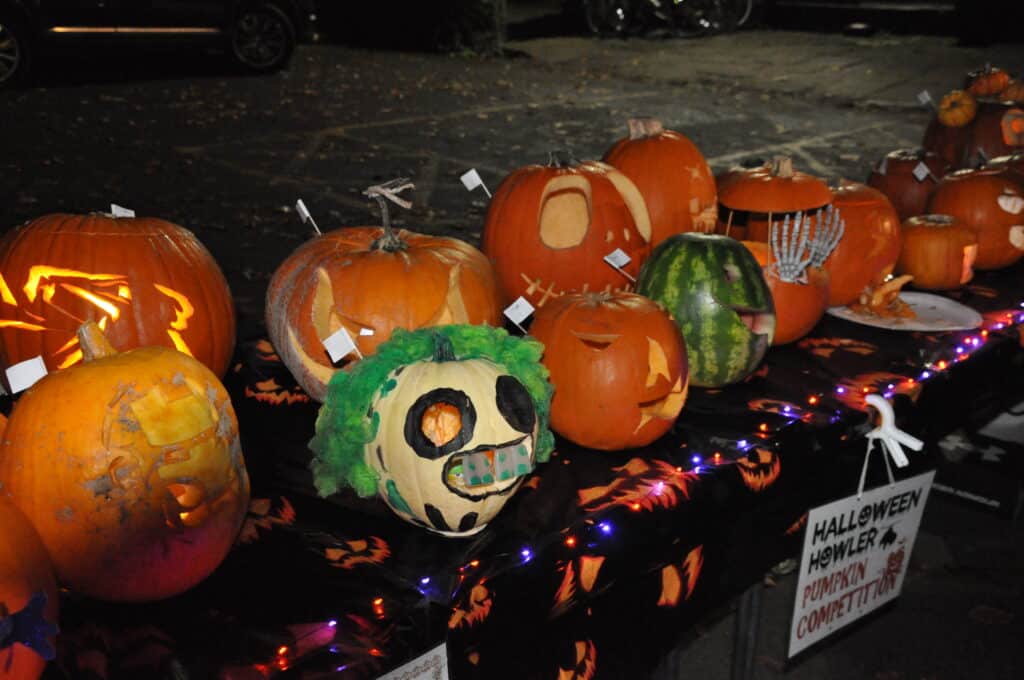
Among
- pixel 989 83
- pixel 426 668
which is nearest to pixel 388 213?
pixel 426 668

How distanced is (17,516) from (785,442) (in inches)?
59.1

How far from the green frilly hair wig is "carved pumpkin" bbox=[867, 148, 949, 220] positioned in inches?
88.5

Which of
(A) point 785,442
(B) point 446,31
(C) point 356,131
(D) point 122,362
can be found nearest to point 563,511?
(A) point 785,442

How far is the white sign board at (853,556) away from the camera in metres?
2.17

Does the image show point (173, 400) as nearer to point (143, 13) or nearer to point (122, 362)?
point (122, 362)

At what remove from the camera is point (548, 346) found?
199 cm

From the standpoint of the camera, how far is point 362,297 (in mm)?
2031

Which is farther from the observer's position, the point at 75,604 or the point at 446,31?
the point at 446,31

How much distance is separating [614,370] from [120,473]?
95 cm

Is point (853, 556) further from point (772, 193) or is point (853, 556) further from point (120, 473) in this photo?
point (120, 473)

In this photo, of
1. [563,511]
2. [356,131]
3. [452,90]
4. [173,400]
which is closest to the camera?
[173,400]

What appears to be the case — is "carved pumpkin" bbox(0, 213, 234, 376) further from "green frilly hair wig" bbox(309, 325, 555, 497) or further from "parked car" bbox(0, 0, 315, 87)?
"parked car" bbox(0, 0, 315, 87)

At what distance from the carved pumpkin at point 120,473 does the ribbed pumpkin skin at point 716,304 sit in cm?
114

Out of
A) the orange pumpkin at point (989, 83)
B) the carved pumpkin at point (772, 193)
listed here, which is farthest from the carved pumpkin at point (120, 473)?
the orange pumpkin at point (989, 83)
